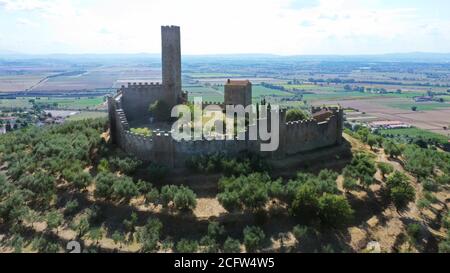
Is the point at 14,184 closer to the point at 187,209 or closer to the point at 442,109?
the point at 187,209

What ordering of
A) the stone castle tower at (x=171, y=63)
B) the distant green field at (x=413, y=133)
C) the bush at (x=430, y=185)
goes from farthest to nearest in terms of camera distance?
the distant green field at (x=413, y=133) < the stone castle tower at (x=171, y=63) < the bush at (x=430, y=185)

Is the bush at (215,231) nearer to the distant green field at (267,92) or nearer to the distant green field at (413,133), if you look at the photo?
the distant green field at (413,133)

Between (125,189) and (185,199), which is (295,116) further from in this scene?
(125,189)

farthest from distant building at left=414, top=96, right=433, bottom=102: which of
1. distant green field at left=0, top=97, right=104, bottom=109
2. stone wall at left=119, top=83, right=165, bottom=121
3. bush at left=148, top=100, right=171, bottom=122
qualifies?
bush at left=148, top=100, right=171, bottom=122

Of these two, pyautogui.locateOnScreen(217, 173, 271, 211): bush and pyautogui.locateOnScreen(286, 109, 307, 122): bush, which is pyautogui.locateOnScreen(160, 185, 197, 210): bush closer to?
pyautogui.locateOnScreen(217, 173, 271, 211): bush

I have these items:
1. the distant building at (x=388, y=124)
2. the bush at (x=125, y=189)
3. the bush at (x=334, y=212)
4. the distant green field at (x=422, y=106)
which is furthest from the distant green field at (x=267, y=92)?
the bush at (x=334, y=212)

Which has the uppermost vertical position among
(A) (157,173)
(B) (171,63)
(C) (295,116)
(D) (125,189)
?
(B) (171,63)

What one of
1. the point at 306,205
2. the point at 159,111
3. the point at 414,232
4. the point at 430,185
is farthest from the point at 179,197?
the point at 430,185
